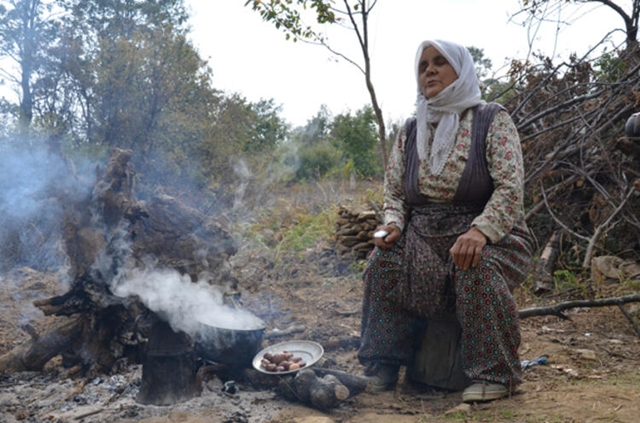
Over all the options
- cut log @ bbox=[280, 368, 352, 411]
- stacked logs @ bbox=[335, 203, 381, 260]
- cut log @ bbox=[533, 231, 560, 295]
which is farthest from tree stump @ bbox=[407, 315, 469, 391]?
stacked logs @ bbox=[335, 203, 381, 260]

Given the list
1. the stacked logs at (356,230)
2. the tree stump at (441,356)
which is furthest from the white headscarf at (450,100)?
the stacked logs at (356,230)

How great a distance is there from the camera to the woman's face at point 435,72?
2.88m

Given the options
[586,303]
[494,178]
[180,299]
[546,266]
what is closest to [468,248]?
[494,178]

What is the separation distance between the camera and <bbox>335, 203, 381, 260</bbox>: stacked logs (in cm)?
766

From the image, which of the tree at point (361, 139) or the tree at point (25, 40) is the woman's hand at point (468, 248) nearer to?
the tree at point (25, 40)

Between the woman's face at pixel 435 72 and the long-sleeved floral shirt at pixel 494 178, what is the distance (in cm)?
22

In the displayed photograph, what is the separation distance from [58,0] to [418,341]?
387 inches

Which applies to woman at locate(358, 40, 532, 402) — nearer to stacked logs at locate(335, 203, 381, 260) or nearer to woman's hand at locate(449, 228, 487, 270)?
woman's hand at locate(449, 228, 487, 270)

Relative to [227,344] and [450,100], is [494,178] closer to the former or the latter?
[450,100]

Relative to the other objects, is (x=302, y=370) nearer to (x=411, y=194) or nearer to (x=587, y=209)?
(x=411, y=194)

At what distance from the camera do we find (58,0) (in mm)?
9711

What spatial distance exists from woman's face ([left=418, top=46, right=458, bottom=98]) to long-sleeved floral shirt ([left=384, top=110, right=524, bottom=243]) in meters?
0.22

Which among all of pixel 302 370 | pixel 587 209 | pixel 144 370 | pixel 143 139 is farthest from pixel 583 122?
pixel 143 139

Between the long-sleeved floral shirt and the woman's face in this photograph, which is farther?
the woman's face
